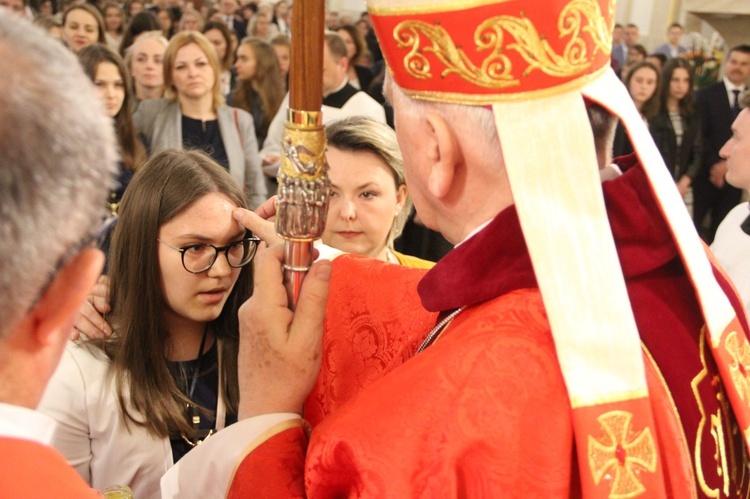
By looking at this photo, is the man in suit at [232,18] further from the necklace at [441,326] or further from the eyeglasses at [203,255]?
the necklace at [441,326]

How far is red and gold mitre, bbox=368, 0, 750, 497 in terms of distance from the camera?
→ 127cm

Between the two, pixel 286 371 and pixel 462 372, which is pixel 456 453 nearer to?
pixel 462 372

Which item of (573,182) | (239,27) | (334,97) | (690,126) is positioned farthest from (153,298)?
(239,27)

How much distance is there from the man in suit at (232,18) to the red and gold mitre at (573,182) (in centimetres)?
1174

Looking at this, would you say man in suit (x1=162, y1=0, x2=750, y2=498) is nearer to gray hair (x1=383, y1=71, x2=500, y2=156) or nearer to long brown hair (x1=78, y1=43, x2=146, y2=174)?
gray hair (x1=383, y1=71, x2=500, y2=156)

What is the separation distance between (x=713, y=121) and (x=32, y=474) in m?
7.03

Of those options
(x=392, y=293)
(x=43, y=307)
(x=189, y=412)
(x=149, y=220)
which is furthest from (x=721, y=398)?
(x=149, y=220)

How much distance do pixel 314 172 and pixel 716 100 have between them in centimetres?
648

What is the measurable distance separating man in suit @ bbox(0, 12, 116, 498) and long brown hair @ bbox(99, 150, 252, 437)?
1170 mm

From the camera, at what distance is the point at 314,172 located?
1448 millimetres

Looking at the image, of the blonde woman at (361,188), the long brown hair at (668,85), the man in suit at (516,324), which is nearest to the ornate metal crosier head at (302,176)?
the man in suit at (516,324)

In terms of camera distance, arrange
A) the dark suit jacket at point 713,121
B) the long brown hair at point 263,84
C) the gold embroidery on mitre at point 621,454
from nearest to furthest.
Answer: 1. the gold embroidery on mitre at point 621,454
2. the long brown hair at point 263,84
3. the dark suit jacket at point 713,121

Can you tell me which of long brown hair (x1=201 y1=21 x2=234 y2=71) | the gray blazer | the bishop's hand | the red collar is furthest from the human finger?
long brown hair (x1=201 y1=21 x2=234 y2=71)

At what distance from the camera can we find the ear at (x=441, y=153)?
138 cm
